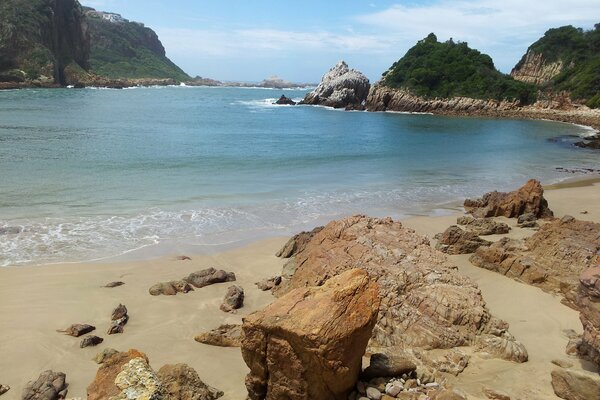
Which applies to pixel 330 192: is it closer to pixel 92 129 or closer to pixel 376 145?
pixel 376 145

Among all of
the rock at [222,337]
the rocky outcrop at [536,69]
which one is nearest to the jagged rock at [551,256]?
the rock at [222,337]

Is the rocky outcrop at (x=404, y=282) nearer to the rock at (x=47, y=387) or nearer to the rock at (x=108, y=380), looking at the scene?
the rock at (x=108, y=380)

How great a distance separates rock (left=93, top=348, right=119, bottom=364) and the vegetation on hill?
81847 mm

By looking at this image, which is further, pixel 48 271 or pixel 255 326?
pixel 48 271

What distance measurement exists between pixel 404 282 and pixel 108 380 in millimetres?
4365

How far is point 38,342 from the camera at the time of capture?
281 inches

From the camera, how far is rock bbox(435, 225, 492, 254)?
11.1 meters

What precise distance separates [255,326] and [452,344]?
9.90 feet

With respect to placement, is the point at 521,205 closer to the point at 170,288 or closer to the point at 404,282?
the point at 404,282

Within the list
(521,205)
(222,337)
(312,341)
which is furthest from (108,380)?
(521,205)

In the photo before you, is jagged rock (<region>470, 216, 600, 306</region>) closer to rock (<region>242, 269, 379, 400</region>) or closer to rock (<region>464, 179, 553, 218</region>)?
rock (<region>464, 179, 553, 218</region>)

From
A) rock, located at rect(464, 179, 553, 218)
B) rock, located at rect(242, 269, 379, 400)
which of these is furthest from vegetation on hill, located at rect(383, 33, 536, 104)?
rock, located at rect(242, 269, 379, 400)

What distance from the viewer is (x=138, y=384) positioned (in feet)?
14.0

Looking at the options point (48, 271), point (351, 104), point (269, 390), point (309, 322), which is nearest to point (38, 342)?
point (48, 271)
